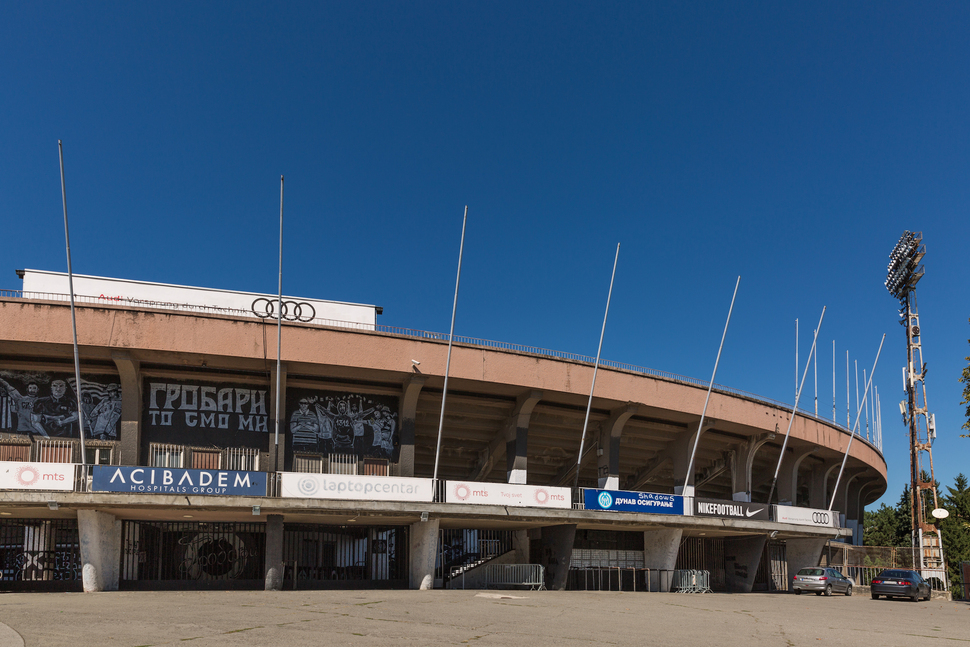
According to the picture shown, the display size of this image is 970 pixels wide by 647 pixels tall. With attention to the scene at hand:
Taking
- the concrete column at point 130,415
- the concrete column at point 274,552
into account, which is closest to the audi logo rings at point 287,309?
the concrete column at point 130,415

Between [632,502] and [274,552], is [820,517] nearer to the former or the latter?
[632,502]

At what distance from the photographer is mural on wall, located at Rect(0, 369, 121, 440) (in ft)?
98.4

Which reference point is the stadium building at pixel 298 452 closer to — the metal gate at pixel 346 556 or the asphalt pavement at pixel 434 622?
the metal gate at pixel 346 556

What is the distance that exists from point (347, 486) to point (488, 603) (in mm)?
8579

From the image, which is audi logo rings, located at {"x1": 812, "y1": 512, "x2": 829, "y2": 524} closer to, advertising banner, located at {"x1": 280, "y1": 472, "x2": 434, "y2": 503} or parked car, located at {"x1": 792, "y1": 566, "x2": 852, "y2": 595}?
parked car, located at {"x1": 792, "y1": 566, "x2": 852, "y2": 595}

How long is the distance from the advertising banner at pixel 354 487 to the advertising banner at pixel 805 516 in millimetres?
20347

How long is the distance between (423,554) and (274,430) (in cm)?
771

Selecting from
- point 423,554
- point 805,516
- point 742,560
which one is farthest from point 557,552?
point 805,516

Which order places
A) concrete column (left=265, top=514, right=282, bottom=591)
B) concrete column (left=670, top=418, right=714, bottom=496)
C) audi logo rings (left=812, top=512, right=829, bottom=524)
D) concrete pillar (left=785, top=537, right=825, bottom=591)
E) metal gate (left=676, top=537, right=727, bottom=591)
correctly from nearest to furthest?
concrete column (left=265, top=514, right=282, bottom=591)
concrete column (left=670, top=418, right=714, bottom=496)
metal gate (left=676, top=537, right=727, bottom=591)
audi logo rings (left=812, top=512, right=829, bottom=524)
concrete pillar (left=785, top=537, right=825, bottom=591)

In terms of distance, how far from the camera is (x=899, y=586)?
111ft

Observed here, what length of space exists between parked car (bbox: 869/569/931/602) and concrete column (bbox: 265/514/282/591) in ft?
81.5

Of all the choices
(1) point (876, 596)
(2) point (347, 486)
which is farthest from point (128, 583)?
(1) point (876, 596)

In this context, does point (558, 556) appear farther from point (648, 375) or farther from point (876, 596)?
point (876, 596)

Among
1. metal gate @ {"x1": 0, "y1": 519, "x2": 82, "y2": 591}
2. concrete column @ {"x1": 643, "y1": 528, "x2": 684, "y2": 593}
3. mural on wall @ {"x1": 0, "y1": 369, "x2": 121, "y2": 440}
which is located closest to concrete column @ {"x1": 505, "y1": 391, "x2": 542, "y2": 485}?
concrete column @ {"x1": 643, "y1": 528, "x2": 684, "y2": 593}
